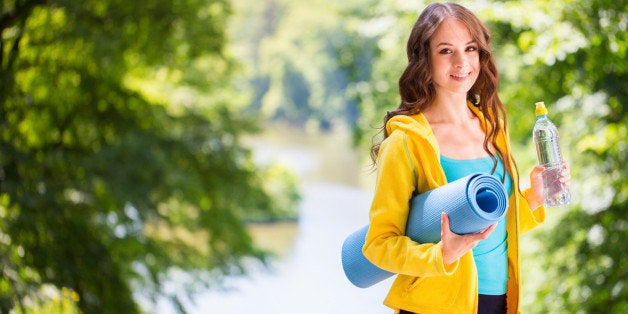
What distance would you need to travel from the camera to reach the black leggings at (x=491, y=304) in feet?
5.74

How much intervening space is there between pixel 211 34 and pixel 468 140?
725 cm

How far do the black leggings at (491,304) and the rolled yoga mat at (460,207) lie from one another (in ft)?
0.55


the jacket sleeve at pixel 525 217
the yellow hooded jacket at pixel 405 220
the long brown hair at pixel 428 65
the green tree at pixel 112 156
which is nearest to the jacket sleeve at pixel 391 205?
the yellow hooded jacket at pixel 405 220

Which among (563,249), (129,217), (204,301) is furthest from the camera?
(204,301)

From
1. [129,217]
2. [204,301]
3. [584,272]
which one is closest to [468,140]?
[584,272]

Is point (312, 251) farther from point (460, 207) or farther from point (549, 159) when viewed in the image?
point (460, 207)

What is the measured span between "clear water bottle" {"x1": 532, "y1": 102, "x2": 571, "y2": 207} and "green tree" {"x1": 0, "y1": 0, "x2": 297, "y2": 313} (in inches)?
149

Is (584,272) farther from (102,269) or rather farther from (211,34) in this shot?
(211,34)

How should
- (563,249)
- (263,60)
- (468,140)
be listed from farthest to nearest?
(263,60)
(563,249)
(468,140)

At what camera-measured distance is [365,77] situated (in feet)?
28.4

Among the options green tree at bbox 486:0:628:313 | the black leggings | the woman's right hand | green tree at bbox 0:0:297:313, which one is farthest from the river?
the woman's right hand

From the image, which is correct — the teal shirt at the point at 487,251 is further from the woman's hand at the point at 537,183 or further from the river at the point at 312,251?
the river at the point at 312,251

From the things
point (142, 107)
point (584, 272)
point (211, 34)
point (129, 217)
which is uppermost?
point (211, 34)

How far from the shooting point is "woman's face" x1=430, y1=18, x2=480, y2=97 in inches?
69.6
